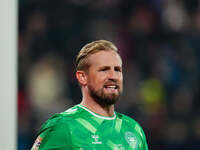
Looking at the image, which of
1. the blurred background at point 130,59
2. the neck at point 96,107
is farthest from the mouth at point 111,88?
the blurred background at point 130,59

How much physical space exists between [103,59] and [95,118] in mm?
342

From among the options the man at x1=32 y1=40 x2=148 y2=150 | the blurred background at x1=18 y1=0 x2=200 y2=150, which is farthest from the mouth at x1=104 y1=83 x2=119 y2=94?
the blurred background at x1=18 y1=0 x2=200 y2=150

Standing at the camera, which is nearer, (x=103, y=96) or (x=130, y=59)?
(x=103, y=96)

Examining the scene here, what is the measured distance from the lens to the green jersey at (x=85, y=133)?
241cm

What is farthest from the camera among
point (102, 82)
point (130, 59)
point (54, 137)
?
point (130, 59)

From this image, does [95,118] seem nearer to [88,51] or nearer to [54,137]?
[54,137]

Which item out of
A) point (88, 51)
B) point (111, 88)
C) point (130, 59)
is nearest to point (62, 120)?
point (111, 88)

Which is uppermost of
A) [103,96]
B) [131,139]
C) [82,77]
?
[82,77]

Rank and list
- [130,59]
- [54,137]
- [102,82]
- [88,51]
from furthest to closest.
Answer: [130,59] < [88,51] < [102,82] < [54,137]

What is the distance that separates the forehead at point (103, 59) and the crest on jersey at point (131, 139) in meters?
0.42

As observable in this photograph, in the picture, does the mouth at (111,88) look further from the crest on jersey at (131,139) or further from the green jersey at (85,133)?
the crest on jersey at (131,139)

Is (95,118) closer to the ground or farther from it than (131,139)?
farther from it

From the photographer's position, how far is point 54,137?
2420 mm

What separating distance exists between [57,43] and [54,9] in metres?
0.55
